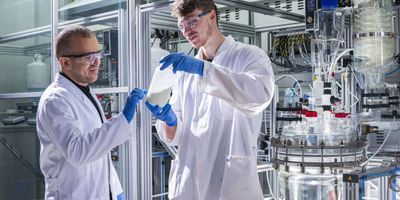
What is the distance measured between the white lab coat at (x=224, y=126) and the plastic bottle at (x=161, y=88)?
0.08 metres

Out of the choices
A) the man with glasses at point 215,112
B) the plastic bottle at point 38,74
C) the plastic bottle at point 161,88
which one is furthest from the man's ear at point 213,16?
the plastic bottle at point 38,74

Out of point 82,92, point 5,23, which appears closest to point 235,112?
point 82,92

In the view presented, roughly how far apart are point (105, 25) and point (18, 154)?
1.79m

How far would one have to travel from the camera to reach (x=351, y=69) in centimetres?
320

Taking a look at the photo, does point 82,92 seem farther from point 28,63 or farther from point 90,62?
point 28,63

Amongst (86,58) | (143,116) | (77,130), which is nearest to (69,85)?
(86,58)

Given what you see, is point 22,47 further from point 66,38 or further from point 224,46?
point 224,46

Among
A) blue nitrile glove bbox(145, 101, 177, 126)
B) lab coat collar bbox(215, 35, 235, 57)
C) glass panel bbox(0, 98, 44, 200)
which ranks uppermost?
lab coat collar bbox(215, 35, 235, 57)

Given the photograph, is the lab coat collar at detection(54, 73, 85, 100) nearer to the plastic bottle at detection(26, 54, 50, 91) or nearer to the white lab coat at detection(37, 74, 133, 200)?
the white lab coat at detection(37, 74, 133, 200)

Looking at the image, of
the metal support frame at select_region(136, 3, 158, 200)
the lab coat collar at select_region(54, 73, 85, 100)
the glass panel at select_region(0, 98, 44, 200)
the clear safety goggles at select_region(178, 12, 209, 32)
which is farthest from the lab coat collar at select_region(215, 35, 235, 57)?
the glass panel at select_region(0, 98, 44, 200)

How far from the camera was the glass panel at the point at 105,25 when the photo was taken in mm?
3198

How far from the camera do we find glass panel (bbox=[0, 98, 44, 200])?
4.25 m

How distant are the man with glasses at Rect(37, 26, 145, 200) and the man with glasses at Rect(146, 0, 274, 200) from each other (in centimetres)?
24

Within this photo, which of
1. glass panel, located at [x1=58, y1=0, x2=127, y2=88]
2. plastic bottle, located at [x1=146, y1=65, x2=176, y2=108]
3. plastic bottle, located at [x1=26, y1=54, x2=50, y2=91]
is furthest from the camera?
plastic bottle, located at [x1=26, y1=54, x2=50, y2=91]
